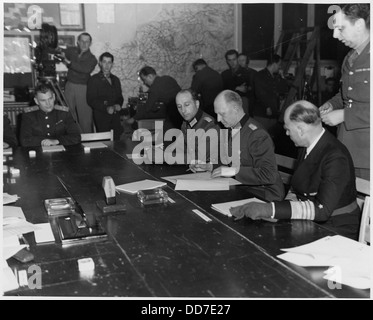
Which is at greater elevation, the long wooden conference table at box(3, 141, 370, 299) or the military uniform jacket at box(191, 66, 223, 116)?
the military uniform jacket at box(191, 66, 223, 116)

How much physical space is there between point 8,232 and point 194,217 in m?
0.79

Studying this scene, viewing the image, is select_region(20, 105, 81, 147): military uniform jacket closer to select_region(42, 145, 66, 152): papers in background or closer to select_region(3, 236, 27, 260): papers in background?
select_region(42, 145, 66, 152): papers in background

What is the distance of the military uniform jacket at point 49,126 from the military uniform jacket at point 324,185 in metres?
2.56

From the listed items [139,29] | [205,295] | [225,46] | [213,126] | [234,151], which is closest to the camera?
[205,295]

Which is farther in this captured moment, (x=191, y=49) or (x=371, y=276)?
(x=191, y=49)

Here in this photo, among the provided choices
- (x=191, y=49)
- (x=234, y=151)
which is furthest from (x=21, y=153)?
(x=191, y=49)

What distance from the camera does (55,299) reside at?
1372mm

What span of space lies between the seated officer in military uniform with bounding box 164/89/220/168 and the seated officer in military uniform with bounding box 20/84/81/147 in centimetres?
112

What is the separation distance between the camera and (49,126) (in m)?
4.31

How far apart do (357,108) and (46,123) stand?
2.85 meters

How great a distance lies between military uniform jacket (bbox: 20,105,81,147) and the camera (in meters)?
4.25

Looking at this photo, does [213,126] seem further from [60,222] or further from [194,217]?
[60,222]

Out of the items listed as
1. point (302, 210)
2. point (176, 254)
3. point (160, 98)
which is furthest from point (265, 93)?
point (176, 254)

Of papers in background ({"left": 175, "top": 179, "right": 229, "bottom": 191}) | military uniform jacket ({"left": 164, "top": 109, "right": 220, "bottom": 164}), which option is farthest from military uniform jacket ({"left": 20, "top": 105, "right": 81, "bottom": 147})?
papers in background ({"left": 175, "top": 179, "right": 229, "bottom": 191})
